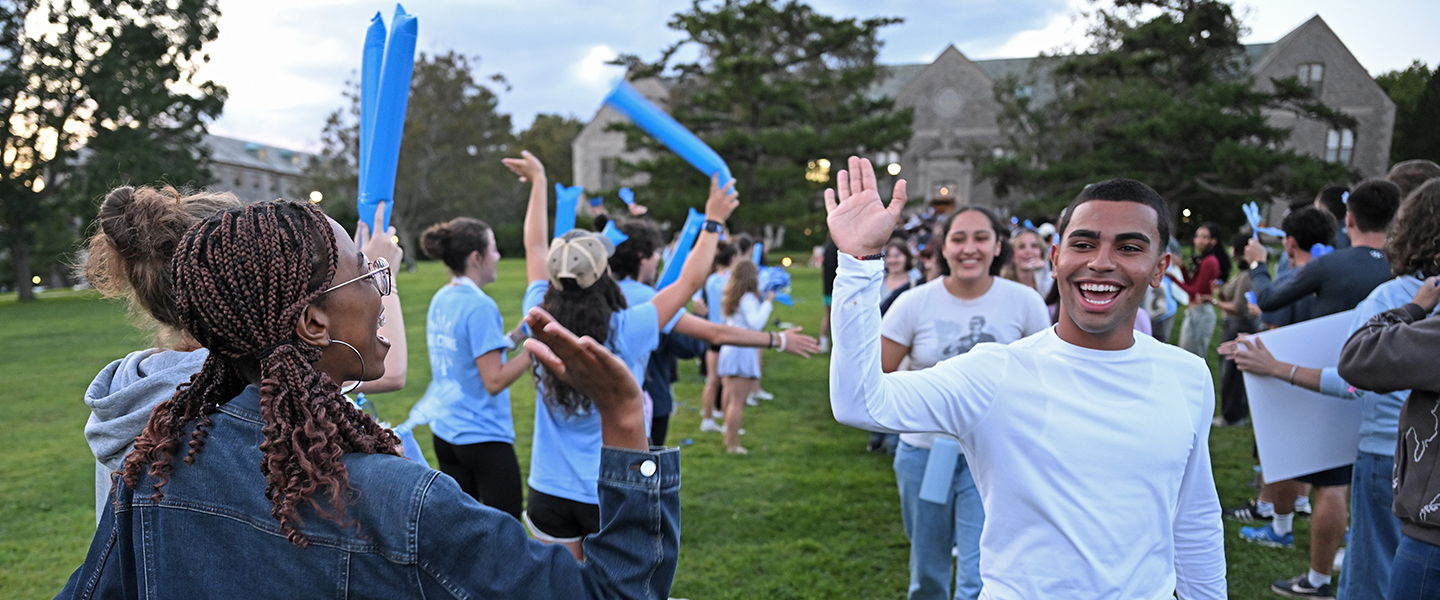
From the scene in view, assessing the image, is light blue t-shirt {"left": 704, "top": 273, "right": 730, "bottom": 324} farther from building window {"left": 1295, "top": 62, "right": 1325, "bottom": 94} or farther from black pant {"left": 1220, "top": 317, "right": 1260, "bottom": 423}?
building window {"left": 1295, "top": 62, "right": 1325, "bottom": 94}

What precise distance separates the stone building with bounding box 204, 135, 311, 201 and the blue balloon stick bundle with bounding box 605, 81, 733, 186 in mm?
71822

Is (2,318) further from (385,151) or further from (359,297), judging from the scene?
(359,297)

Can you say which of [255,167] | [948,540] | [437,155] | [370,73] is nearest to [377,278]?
[370,73]

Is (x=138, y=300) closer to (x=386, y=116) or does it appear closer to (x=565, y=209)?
(x=386, y=116)

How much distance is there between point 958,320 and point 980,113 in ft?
150

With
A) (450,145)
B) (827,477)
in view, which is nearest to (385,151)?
(827,477)

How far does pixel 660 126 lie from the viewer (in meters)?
3.83

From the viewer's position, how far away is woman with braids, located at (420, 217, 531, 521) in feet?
13.3

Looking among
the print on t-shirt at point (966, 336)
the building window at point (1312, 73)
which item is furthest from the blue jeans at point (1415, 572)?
the building window at point (1312, 73)

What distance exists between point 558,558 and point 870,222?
1124 mm

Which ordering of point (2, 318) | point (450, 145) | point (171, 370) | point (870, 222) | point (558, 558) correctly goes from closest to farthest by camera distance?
point (558, 558), point (171, 370), point (870, 222), point (2, 318), point (450, 145)

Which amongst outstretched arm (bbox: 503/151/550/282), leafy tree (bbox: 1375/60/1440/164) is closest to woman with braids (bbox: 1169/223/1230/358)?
outstretched arm (bbox: 503/151/550/282)

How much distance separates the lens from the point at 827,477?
275 inches

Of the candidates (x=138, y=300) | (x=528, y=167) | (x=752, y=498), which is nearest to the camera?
(x=138, y=300)
